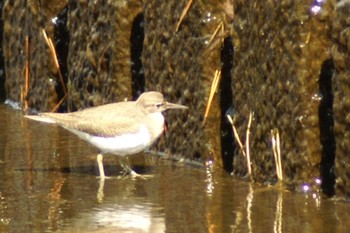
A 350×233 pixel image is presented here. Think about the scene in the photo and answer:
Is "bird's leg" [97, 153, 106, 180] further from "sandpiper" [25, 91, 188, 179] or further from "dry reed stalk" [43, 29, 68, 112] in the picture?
"dry reed stalk" [43, 29, 68, 112]

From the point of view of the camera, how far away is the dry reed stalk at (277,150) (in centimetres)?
953

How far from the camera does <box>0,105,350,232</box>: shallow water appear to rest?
8547mm

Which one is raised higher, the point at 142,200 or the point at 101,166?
the point at 101,166

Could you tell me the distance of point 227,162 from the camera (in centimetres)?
1073

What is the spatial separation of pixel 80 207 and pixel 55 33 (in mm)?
4537

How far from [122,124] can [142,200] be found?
1123 mm

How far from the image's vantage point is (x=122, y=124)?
10.3 meters

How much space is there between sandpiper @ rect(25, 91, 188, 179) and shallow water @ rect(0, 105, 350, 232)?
332mm

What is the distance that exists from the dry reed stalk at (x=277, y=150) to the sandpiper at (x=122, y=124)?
1.15m

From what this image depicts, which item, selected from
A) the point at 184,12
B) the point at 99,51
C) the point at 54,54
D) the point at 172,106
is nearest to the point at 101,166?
the point at 172,106

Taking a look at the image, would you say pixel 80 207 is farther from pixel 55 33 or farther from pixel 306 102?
pixel 55 33

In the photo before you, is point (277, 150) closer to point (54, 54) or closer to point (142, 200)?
point (142, 200)

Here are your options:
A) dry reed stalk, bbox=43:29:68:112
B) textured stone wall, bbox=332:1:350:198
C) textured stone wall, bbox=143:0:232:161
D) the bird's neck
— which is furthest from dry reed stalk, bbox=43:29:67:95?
textured stone wall, bbox=332:1:350:198

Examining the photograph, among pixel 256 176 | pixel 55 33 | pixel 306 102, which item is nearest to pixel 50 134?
pixel 55 33
